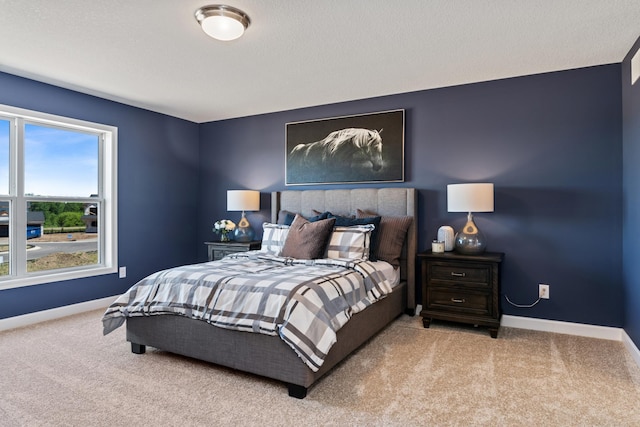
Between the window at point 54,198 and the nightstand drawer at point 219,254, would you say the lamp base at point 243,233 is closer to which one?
the nightstand drawer at point 219,254

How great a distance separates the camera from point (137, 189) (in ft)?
15.4

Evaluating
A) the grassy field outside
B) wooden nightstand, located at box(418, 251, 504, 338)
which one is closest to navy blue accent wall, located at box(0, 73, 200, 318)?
the grassy field outside

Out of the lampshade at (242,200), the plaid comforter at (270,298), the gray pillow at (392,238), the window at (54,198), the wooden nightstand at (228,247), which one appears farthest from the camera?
the lampshade at (242,200)

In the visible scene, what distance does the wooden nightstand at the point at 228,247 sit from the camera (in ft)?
14.9

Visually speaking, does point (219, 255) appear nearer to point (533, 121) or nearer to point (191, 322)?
point (191, 322)

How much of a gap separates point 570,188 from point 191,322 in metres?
3.35

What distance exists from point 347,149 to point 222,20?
2266 millimetres

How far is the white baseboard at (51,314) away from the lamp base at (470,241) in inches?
152

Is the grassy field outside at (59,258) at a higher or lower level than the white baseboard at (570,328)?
higher

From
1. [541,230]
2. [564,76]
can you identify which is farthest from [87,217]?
[564,76]

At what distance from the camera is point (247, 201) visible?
4.79 m

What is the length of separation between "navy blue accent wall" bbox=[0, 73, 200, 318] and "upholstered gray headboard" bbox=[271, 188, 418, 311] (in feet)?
4.66

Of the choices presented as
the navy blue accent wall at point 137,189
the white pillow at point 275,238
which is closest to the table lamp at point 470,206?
the white pillow at point 275,238

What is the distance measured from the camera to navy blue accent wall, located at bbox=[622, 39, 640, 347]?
280 cm
